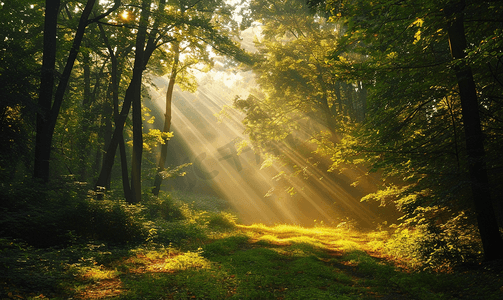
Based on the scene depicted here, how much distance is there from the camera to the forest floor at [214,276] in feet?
16.1

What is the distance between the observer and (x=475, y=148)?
20.1 feet

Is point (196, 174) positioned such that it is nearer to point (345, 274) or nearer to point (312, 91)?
point (312, 91)

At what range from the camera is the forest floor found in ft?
16.1

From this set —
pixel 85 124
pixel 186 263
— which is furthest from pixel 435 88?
pixel 85 124

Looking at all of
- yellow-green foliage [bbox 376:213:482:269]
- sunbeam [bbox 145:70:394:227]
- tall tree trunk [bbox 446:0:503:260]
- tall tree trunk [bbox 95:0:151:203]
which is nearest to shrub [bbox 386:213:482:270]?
yellow-green foliage [bbox 376:213:482:269]

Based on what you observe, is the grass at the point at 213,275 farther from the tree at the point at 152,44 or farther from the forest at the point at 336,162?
the tree at the point at 152,44

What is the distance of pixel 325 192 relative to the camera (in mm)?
21641

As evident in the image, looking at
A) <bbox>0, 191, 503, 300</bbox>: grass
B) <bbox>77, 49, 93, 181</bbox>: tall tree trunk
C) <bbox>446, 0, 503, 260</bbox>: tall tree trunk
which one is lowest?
<bbox>0, 191, 503, 300</bbox>: grass

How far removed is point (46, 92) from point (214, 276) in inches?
339

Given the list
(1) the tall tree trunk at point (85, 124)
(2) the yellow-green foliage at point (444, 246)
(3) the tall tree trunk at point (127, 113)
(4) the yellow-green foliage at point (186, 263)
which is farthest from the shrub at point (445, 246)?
(1) the tall tree trunk at point (85, 124)

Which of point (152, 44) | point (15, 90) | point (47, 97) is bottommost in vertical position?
point (47, 97)

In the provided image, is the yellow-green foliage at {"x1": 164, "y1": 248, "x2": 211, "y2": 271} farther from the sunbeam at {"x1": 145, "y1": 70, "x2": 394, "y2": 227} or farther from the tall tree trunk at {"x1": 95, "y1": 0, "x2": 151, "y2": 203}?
the sunbeam at {"x1": 145, "y1": 70, "x2": 394, "y2": 227}

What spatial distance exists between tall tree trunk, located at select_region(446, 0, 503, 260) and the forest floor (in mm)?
640

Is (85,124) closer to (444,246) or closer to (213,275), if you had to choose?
(213,275)
